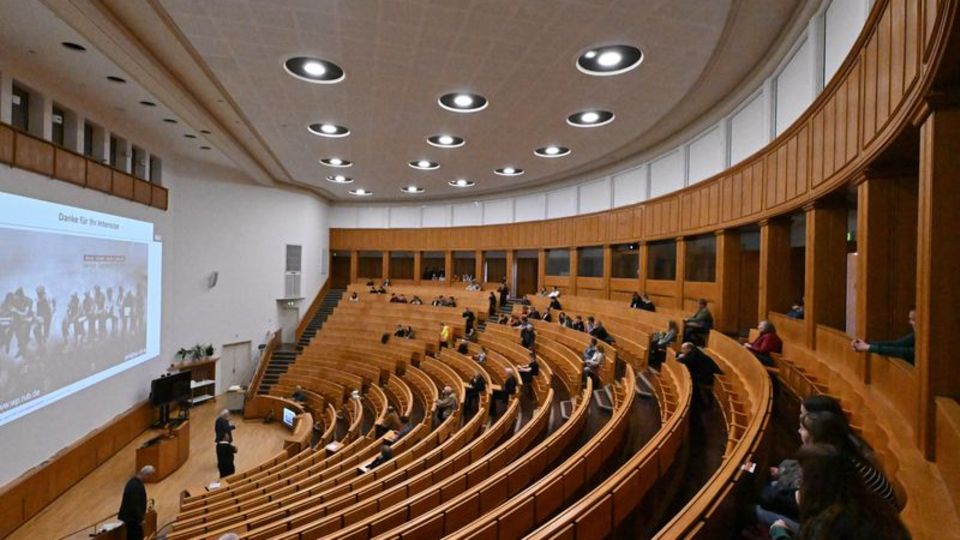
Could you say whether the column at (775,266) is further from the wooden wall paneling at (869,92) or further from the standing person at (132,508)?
the standing person at (132,508)

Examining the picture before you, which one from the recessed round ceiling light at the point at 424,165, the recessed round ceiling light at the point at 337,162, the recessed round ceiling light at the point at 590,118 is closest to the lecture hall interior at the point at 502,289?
the recessed round ceiling light at the point at 590,118

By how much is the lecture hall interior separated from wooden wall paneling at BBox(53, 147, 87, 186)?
0.16ft

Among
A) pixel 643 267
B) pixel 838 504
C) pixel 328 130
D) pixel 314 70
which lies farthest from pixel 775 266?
pixel 328 130

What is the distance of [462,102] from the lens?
7816 millimetres

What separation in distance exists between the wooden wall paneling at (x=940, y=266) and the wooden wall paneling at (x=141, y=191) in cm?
1112

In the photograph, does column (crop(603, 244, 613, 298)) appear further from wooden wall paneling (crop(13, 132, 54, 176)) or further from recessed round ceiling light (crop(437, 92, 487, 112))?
wooden wall paneling (crop(13, 132, 54, 176))

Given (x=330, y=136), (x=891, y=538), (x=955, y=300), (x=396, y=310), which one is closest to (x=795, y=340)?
(x=955, y=300)

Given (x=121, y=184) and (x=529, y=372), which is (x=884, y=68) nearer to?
(x=529, y=372)

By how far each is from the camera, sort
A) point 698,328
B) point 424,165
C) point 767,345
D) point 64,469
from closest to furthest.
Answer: point 767,345, point 698,328, point 64,469, point 424,165

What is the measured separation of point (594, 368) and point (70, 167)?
8167 mm

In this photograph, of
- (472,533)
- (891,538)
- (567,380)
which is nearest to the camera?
(891,538)

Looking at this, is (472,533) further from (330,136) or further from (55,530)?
(330,136)

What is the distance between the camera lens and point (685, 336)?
6.55 m

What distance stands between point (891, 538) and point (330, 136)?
404 inches
